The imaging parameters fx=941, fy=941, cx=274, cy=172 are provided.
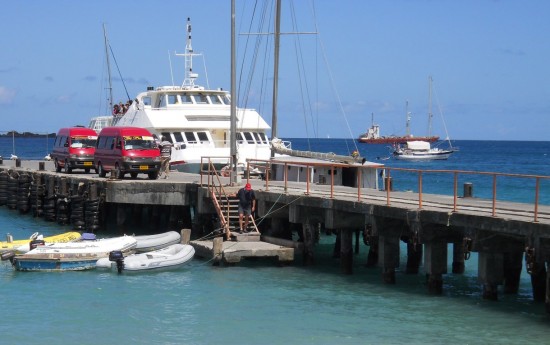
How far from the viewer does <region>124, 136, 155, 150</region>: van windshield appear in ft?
116

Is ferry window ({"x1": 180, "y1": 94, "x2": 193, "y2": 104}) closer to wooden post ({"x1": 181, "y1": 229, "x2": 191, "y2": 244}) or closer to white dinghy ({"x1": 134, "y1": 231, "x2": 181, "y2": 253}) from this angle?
white dinghy ({"x1": 134, "y1": 231, "x2": 181, "y2": 253})

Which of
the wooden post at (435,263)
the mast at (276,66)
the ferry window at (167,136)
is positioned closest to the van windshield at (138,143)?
the mast at (276,66)

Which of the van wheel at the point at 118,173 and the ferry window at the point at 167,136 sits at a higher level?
the ferry window at the point at 167,136

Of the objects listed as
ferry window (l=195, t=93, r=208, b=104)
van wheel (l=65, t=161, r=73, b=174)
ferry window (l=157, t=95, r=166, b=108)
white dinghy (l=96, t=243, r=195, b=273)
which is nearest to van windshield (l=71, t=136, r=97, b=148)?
van wheel (l=65, t=161, r=73, b=174)

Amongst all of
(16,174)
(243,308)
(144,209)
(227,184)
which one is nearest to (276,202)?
(227,184)

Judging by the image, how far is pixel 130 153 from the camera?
3491 cm

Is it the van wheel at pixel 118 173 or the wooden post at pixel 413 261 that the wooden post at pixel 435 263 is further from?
the van wheel at pixel 118 173

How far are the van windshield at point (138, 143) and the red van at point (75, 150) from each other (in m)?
5.66

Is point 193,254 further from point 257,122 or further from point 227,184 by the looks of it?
point 257,122

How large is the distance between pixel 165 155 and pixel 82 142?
617cm

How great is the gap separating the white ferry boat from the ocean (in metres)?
14.1

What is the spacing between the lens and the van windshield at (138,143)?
116ft

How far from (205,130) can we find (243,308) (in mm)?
21361

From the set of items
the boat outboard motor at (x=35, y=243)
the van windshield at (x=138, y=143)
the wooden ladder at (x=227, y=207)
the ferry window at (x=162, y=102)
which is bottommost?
the boat outboard motor at (x=35, y=243)
